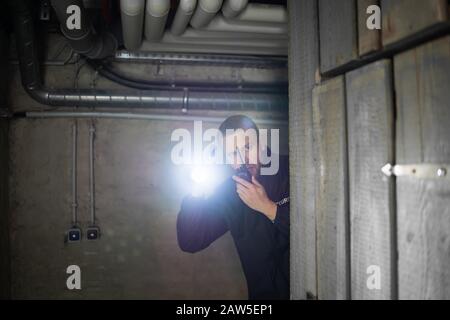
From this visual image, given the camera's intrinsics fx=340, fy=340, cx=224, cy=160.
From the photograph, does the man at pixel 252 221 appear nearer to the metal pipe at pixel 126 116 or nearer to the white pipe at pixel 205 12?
the metal pipe at pixel 126 116

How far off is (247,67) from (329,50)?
2.35 m

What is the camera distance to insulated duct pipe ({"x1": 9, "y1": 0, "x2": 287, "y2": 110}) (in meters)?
2.77

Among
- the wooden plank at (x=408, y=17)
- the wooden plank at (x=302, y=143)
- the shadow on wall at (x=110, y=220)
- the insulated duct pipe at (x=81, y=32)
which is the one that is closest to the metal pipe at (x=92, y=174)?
the shadow on wall at (x=110, y=220)

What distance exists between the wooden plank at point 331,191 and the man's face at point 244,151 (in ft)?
4.33

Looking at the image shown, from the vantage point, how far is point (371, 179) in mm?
908

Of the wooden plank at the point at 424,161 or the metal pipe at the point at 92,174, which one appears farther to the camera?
the metal pipe at the point at 92,174

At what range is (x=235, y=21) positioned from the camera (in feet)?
7.36

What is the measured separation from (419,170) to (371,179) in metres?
0.16

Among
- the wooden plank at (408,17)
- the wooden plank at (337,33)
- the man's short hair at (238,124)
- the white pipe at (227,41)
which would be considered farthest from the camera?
the man's short hair at (238,124)

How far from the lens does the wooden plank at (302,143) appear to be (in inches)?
47.4

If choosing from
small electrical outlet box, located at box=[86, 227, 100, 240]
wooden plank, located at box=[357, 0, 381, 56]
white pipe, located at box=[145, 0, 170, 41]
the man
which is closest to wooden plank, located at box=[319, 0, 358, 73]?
wooden plank, located at box=[357, 0, 381, 56]

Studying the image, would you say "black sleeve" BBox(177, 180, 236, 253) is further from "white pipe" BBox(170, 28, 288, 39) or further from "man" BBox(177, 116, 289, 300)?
"white pipe" BBox(170, 28, 288, 39)

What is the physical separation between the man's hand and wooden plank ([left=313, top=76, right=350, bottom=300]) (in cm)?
97

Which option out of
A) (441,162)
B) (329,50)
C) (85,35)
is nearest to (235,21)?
(85,35)
